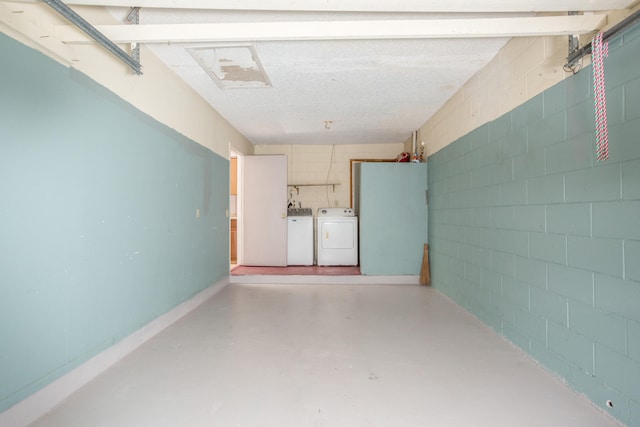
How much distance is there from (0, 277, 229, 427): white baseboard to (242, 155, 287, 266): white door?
99.6 inches

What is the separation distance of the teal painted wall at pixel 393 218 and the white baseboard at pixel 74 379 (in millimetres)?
2781

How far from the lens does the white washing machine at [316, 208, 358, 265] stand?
552 cm

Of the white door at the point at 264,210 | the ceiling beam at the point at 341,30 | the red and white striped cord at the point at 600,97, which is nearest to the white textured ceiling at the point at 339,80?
the ceiling beam at the point at 341,30

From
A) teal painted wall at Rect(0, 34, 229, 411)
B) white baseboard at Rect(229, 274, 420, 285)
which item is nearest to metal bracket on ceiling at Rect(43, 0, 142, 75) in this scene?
teal painted wall at Rect(0, 34, 229, 411)

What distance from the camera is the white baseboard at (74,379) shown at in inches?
60.5

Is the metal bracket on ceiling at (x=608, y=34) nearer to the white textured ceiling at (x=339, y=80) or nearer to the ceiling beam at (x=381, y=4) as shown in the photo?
the ceiling beam at (x=381, y=4)

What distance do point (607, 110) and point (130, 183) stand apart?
2.85 metres

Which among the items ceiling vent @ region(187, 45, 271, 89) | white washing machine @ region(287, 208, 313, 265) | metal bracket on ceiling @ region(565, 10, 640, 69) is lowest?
white washing machine @ region(287, 208, 313, 265)

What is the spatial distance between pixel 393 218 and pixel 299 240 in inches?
65.8

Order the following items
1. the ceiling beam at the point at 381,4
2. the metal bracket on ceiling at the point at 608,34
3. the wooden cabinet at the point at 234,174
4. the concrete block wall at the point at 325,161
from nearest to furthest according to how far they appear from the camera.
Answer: the metal bracket on ceiling at the point at 608,34
the ceiling beam at the point at 381,4
the concrete block wall at the point at 325,161
the wooden cabinet at the point at 234,174

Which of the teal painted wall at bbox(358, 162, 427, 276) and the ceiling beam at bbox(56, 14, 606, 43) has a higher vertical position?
the ceiling beam at bbox(56, 14, 606, 43)

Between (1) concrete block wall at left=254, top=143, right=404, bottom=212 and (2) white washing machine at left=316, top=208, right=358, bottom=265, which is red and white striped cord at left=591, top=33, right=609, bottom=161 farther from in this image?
(1) concrete block wall at left=254, top=143, right=404, bottom=212

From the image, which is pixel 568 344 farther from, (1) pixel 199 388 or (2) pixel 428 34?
(1) pixel 199 388

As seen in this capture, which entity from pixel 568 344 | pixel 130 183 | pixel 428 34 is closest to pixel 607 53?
pixel 428 34
